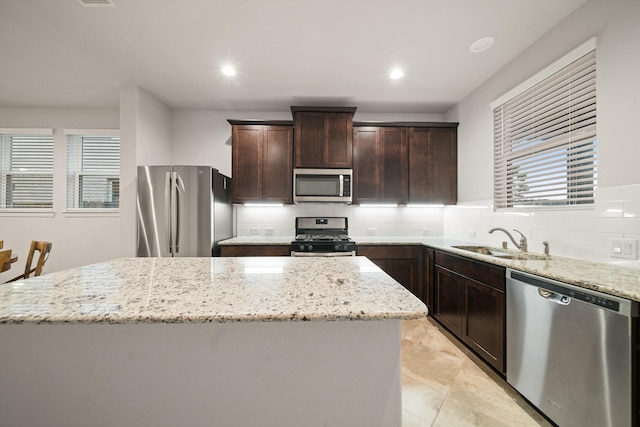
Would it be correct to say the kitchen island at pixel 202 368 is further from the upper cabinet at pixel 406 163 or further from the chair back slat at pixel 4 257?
the upper cabinet at pixel 406 163

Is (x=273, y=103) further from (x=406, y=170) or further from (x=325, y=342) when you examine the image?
(x=325, y=342)

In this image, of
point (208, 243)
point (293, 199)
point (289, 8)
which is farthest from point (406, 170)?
point (208, 243)

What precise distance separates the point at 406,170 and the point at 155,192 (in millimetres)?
3040

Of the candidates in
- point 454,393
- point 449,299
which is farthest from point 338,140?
point 454,393

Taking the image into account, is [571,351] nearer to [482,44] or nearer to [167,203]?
[482,44]

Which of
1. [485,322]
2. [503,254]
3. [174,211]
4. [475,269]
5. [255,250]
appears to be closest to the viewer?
[485,322]

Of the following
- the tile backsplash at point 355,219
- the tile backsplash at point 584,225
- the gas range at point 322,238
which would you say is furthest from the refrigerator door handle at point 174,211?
the tile backsplash at point 584,225

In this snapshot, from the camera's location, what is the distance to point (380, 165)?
3.32 metres

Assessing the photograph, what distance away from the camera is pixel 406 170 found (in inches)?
131

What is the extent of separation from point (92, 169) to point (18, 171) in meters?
1.08

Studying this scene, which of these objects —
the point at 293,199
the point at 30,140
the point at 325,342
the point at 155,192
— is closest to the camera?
the point at 325,342

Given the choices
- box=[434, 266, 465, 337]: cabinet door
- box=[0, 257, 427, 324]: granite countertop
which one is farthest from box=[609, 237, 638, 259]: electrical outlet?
box=[0, 257, 427, 324]: granite countertop

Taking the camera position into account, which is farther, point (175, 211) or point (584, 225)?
point (175, 211)

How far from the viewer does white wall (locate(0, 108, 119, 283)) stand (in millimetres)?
3738
